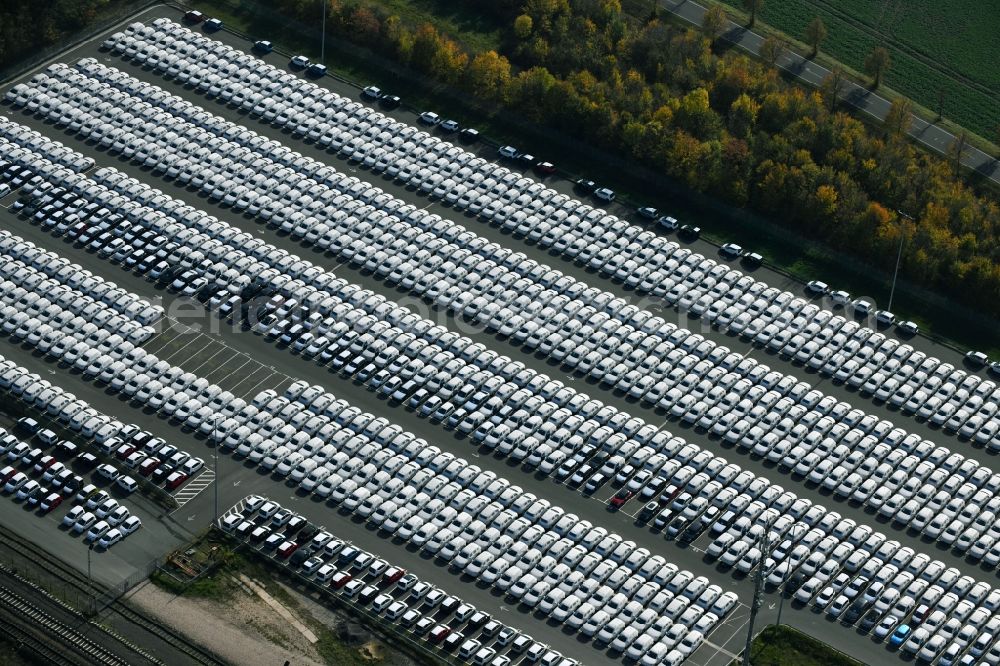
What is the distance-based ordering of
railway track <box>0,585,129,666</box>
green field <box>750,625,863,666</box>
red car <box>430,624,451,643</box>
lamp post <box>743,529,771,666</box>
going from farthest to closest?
green field <box>750,625,863,666</box> → red car <box>430,624,451,643</box> → railway track <box>0,585,129,666</box> → lamp post <box>743,529,771,666</box>

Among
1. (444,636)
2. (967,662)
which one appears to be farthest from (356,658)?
(967,662)

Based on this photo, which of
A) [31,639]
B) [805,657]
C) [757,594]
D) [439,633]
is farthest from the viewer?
[805,657]

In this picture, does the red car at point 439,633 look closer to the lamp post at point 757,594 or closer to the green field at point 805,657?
the lamp post at point 757,594

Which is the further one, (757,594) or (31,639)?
(31,639)

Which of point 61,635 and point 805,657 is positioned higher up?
point 805,657

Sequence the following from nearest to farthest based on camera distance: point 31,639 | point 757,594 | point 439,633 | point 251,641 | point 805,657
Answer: point 757,594
point 31,639
point 251,641
point 439,633
point 805,657

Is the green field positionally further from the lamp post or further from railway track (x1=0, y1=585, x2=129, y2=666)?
railway track (x1=0, y1=585, x2=129, y2=666)

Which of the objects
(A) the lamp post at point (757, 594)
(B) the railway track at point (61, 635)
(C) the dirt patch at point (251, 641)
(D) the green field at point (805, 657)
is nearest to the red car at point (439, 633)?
(C) the dirt patch at point (251, 641)

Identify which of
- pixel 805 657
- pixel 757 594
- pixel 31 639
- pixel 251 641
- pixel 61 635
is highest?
pixel 757 594

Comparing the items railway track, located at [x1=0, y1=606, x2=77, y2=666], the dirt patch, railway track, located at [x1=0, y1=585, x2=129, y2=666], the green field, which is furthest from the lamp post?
railway track, located at [x1=0, y1=606, x2=77, y2=666]

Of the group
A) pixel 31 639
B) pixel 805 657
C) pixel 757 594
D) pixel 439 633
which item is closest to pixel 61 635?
pixel 31 639

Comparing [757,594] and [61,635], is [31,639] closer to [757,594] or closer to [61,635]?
[61,635]
